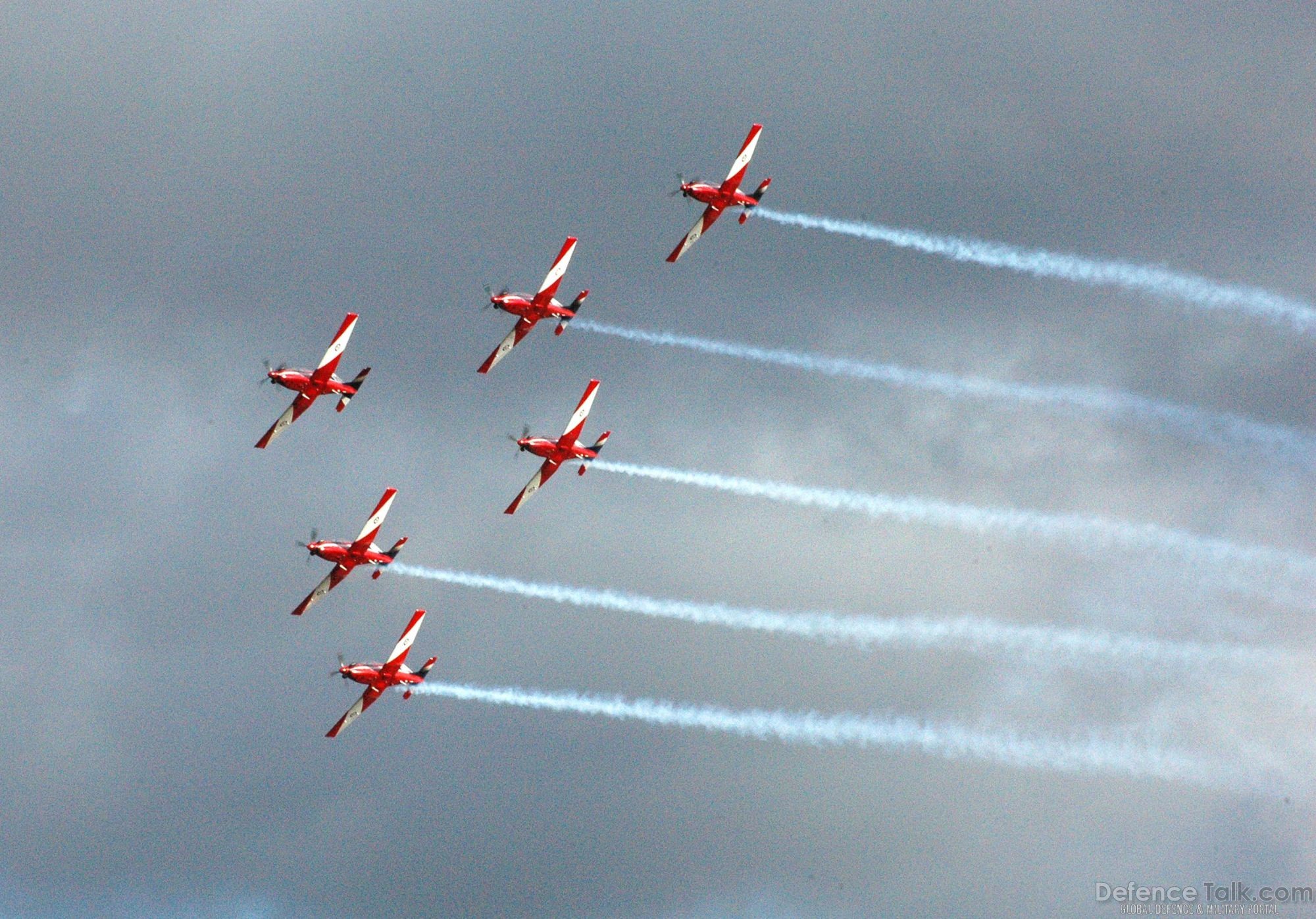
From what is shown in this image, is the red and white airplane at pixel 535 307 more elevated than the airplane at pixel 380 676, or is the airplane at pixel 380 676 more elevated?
the red and white airplane at pixel 535 307

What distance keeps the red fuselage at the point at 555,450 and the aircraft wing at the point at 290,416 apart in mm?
8689

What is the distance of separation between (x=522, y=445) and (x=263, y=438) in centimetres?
1042

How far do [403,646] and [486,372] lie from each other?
1349 cm

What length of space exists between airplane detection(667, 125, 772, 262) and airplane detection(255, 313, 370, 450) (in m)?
13.9

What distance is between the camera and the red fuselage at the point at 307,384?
323ft

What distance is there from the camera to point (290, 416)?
101 m

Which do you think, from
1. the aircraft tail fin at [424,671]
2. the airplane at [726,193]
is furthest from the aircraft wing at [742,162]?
the aircraft tail fin at [424,671]

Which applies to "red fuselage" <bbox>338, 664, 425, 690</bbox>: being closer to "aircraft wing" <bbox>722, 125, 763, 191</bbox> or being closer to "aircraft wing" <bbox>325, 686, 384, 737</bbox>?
"aircraft wing" <bbox>325, 686, 384, 737</bbox>

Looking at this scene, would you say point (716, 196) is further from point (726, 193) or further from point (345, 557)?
point (345, 557)

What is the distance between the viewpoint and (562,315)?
10075cm

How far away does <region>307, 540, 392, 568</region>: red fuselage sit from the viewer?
99.8 meters

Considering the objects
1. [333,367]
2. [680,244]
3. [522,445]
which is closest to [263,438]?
[333,367]

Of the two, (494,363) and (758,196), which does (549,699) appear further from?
(758,196)

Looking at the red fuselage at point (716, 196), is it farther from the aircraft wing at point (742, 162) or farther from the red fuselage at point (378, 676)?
the red fuselage at point (378, 676)
